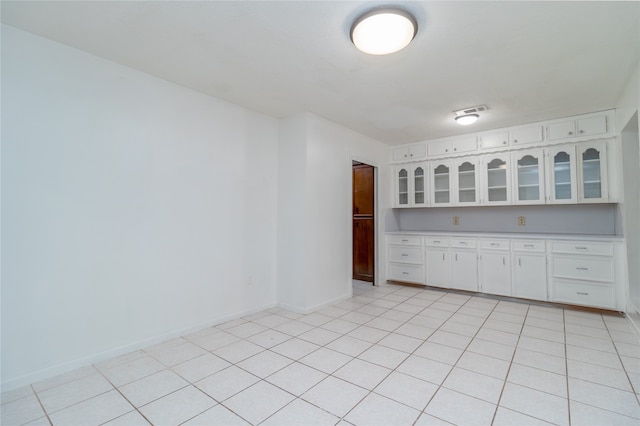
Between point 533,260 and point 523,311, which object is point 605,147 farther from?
point 523,311

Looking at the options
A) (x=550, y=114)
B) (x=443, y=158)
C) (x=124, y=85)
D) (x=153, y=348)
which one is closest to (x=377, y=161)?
(x=443, y=158)

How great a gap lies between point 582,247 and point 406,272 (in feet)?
7.52

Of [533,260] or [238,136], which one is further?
[533,260]

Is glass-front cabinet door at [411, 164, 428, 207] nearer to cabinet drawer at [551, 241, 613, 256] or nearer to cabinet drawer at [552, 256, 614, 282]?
cabinet drawer at [551, 241, 613, 256]

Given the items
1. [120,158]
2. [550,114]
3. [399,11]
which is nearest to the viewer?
[399,11]

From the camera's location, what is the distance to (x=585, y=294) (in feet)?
11.6

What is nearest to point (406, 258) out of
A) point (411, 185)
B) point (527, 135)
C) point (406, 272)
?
point (406, 272)

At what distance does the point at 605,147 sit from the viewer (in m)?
3.63

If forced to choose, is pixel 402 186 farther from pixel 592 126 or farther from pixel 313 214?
pixel 592 126

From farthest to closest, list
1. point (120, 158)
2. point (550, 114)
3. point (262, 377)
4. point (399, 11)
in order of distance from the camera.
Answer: point (550, 114) < point (120, 158) < point (262, 377) < point (399, 11)

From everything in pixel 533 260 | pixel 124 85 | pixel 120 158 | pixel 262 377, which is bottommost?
pixel 262 377

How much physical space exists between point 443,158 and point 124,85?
4362 mm

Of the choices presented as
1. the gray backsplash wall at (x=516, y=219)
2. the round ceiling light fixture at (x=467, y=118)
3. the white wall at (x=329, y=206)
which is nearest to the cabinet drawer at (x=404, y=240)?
the gray backsplash wall at (x=516, y=219)

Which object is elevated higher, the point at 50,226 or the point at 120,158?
the point at 120,158
